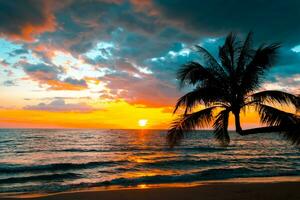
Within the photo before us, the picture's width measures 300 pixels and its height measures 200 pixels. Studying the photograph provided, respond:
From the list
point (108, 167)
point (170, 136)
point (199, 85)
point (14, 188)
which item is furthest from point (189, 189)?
point (108, 167)

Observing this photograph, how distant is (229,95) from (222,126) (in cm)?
101

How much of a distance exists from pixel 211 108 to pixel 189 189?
5227 millimetres

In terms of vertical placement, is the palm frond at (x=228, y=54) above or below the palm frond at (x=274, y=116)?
above

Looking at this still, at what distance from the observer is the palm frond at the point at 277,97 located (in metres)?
8.88

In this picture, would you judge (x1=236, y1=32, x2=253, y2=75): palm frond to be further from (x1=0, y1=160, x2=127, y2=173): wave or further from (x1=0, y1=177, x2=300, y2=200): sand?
(x1=0, y1=160, x2=127, y2=173): wave

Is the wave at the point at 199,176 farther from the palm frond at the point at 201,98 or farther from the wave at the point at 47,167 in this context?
the palm frond at the point at 201,98

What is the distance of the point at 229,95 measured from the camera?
937 cm

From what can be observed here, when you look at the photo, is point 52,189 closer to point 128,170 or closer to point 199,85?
point 128,170

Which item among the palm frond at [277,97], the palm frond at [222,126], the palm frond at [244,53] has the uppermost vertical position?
the palm frond at [244,53]

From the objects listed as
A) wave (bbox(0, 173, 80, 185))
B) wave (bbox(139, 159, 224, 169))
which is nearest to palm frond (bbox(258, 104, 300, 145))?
wave (bbox(0, 173, 80, 185))

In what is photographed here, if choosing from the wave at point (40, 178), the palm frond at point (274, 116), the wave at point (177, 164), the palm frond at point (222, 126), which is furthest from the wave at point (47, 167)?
the palm frond at point (274, 116)

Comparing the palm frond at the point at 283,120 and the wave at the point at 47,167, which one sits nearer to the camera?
the palm frond at the point at 283,120

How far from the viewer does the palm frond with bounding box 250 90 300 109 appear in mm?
8875

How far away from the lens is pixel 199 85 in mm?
10008
